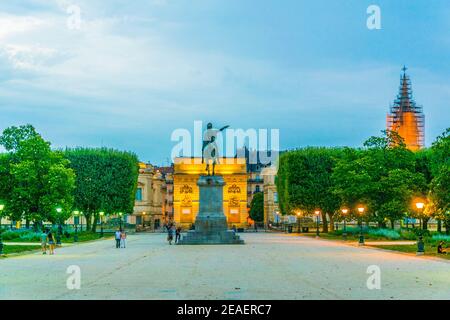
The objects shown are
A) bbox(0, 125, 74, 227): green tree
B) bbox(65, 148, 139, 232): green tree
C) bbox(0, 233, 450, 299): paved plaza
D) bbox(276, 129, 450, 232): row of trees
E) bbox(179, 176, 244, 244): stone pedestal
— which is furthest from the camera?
bbox(65, 148, 139, 232): green tree

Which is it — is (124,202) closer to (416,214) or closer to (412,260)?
(416,214)

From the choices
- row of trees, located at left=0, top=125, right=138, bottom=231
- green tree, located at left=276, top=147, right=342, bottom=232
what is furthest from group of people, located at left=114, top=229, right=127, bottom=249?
green tree, located at left=276, top=147, right=342, bottom=232

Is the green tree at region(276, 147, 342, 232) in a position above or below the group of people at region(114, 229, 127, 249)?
above

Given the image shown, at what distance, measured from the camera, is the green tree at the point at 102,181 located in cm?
10862

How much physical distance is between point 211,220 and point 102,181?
44424mm

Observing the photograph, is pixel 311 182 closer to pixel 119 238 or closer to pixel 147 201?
pixel 119 238

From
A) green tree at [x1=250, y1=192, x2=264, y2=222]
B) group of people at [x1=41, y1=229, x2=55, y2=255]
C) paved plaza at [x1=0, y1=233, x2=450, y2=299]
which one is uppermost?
green tree at [x1=250, y1=192, x2=264, y2=222]

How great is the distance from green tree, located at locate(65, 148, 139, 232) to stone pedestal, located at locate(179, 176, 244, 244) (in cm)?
4135

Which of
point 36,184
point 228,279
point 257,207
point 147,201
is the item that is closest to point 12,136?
point 36,184

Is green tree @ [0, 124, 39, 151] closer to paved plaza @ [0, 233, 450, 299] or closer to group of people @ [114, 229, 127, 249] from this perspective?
group of people @ [114, 229, 127, 249]

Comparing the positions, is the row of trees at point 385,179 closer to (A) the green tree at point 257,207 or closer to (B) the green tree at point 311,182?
(B) the green tree at point 311,182

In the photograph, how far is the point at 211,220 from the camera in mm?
68375

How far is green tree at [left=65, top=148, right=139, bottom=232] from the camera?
10862 centimetres

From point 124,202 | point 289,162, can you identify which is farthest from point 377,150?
point 124,202
